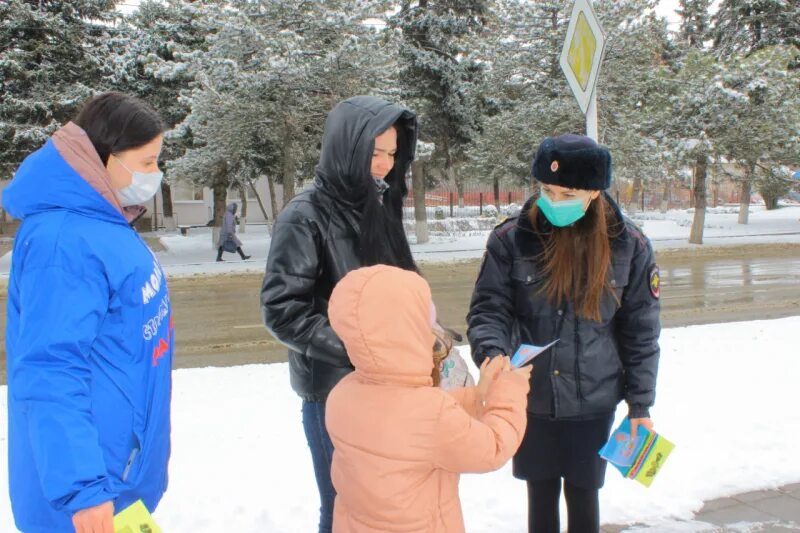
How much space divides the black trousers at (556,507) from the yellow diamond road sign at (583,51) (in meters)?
3.22

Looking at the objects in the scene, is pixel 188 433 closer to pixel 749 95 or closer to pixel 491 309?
pixel 491 309

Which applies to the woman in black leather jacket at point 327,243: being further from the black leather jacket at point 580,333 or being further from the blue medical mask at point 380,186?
the black leather jacket at point 580,333

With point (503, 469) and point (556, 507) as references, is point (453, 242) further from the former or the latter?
point (556, 507)

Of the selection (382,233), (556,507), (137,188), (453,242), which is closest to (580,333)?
(556,507)

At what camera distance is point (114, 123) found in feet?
6.52

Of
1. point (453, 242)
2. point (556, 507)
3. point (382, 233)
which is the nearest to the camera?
point (382, 233)

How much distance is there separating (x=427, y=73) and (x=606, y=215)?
2158 centimetres

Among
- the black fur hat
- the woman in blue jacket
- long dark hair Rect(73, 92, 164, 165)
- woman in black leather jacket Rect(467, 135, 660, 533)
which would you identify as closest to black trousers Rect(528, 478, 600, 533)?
woman in black leather jacket Rect(467, 135, 660, 533)

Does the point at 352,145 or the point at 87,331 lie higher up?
the point at 352,145

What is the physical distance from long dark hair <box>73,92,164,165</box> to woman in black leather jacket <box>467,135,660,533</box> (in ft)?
4.74

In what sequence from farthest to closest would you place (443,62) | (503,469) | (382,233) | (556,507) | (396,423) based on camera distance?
(443,62)
(503,469)
(556,507)
(382,233)
(396,423)

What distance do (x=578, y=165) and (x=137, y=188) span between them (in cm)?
161

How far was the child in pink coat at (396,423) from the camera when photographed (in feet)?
6.02

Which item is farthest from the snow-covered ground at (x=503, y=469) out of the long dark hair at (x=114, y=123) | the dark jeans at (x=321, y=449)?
the long dark hair at (x=114, y=123)
